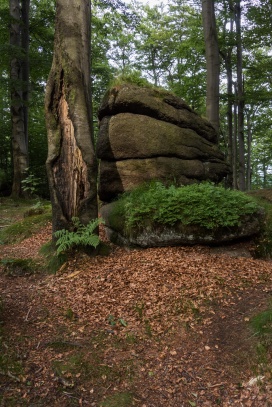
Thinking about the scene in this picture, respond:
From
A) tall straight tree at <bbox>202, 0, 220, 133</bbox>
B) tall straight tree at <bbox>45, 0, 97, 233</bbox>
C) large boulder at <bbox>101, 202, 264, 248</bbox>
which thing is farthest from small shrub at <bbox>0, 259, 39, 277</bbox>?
tall straight tree at <bbox>202, 0, 220, 133</bbox>

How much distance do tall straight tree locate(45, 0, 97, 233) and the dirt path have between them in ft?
3.71

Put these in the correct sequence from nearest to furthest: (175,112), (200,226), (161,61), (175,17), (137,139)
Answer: (200,226)
(137,139)
(175,112)
(175,17)
(161,61)

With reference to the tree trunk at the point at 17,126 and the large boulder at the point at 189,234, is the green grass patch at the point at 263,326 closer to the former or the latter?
the large boulder at the point at 189,234

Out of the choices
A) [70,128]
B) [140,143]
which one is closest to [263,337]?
[70,128]

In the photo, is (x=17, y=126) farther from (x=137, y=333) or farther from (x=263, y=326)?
(x=263, y=326)

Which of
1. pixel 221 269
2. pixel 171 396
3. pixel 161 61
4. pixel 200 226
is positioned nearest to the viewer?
pixel 171 396

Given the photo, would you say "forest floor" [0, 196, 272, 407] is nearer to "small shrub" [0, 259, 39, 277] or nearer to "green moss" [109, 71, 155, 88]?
"small shrub" [0, 259, 39, 277]

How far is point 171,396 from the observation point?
3.35 meters

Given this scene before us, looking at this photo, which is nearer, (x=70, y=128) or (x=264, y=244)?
(x=70, y=128)

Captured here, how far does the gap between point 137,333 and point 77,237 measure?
236 centimetres

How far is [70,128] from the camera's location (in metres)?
6.49

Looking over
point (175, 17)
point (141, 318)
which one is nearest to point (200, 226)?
point (141, 318)

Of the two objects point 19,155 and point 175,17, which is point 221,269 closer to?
point 19,155

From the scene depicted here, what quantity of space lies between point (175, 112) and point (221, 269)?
5115mm
